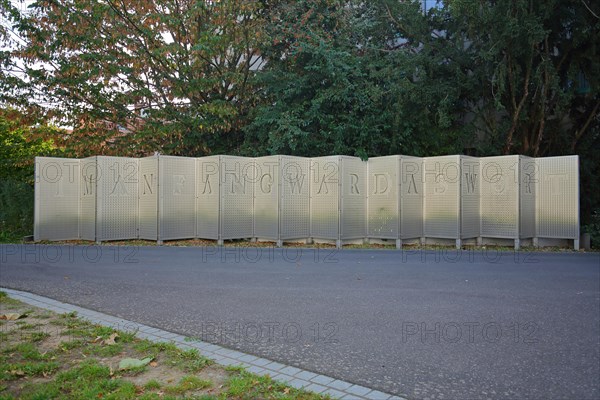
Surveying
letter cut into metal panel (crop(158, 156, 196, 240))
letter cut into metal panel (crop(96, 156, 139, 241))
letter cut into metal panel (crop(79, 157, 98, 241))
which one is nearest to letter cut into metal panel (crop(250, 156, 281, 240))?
letter cut into metal panel (crop(158, 156, 196, 240))

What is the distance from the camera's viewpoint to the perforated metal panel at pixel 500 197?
1429 centimetres

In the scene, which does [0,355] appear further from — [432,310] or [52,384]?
[432,310]

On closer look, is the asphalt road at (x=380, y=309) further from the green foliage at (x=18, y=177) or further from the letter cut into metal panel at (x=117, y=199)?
the green foliage at (x=18, y=177)

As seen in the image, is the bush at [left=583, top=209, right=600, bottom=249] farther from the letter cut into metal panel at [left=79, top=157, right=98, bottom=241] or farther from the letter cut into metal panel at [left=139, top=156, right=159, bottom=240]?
the letter cut into metal panel at [left=79, top=157, right=98, bottom=241]

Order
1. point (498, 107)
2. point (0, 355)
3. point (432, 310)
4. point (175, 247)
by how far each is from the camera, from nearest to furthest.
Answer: point (0, 355)
point (432, 310)
point (175, 247)
point (498, 107)

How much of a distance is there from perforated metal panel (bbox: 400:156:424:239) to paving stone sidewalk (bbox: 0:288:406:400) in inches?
400

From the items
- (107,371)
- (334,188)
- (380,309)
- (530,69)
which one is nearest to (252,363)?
(107,371)

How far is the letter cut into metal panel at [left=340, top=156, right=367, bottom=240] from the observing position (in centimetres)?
1490

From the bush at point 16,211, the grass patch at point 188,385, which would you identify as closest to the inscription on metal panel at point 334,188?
the bush at point 16,211

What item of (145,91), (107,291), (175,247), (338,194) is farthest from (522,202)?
(145,91)

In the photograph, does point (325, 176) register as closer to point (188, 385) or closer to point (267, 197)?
point (267, 197)

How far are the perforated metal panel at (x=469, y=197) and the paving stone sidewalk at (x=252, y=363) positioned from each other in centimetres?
1093

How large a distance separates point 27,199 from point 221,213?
6983mm

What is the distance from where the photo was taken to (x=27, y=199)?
1697 cm
